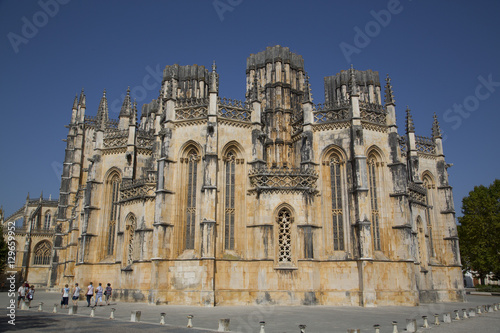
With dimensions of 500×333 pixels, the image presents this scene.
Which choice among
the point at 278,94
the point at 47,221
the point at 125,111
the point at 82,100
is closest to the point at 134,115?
the point at 125,111

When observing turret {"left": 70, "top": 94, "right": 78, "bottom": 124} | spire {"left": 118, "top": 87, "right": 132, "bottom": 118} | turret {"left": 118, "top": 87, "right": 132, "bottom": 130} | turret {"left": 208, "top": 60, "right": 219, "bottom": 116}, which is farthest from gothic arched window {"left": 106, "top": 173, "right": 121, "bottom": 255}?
turret {"left": 70, "top": 94, "right": 78, "bottom": 124}

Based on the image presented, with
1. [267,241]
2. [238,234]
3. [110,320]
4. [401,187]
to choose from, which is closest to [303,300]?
[267,241]

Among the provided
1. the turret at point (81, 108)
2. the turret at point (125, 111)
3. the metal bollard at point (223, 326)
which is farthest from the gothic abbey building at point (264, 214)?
the turret at point (81, 108)

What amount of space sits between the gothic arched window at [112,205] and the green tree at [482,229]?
125 ft

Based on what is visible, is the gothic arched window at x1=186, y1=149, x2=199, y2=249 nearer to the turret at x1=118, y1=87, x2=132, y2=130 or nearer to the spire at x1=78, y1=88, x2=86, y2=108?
the turret at x1=118, y1=87, x2=132, y2=130

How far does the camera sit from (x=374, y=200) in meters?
30.6

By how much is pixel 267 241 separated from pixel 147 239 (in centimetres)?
922

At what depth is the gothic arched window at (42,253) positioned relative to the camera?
2635 inches

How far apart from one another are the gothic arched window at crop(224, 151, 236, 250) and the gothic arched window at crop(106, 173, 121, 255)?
1181 centimetres

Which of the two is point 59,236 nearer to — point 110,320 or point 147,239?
point 147,239

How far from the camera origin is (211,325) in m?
16.1

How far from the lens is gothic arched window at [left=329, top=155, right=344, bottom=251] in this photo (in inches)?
1164

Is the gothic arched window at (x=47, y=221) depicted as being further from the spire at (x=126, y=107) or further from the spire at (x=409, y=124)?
the spire at (x=409, y=124)

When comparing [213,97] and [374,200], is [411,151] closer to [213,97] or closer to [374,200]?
[374,200]
